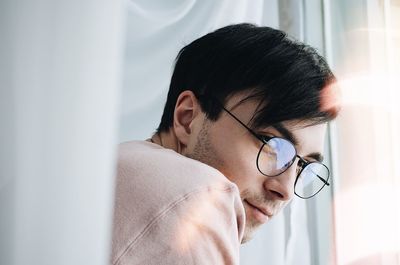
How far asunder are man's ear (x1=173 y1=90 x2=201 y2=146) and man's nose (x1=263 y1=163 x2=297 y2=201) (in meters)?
0.19

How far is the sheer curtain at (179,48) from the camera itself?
139 cm

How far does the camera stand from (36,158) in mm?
392

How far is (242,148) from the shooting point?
1041mm

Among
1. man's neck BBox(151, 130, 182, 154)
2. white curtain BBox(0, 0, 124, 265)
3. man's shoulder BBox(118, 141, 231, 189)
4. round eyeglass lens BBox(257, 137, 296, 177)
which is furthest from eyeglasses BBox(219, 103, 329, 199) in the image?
white curtain BBox(0, 0, 124, 265)

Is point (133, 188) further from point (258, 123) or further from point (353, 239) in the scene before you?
point (353, 239)

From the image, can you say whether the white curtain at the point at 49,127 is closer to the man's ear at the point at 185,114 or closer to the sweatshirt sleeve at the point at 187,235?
the sweatshirt sleeve at the point at 187,235

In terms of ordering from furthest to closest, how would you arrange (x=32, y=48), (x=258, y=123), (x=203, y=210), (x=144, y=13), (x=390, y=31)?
(x=390, y=31) → (x=144, y=13) → (x=258, y=123) → (x=203, y=210) → (x=32, y=48)

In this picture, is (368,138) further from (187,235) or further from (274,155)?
(187,235)

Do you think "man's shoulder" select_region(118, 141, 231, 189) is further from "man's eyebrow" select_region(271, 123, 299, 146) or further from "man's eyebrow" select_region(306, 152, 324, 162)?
"man's eyebrow" select_region(306, 152, 324, 162)

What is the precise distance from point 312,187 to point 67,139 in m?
1.17

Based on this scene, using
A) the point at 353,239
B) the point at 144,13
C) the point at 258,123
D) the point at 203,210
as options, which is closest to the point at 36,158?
the point at 203,210

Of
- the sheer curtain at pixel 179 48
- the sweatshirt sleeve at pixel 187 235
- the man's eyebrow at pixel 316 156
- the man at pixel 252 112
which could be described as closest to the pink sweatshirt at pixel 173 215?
the sweatshirt sleeve at pixel 187 235

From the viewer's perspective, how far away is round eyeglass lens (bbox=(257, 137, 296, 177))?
103 cm

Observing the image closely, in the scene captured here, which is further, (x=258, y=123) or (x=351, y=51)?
(x=351, y=51)
